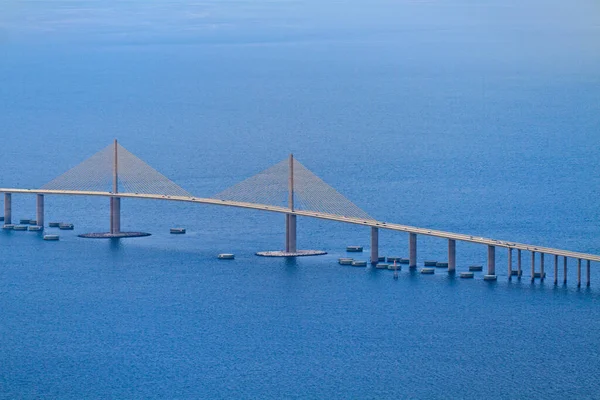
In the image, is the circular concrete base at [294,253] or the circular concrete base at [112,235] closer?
the circular concrete base at [294,253]

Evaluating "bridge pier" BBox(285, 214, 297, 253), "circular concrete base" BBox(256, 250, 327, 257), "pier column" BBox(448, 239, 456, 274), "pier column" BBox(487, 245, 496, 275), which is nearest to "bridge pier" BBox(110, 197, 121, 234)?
"circular concrete base" BBox(256, 250, 327, 257)

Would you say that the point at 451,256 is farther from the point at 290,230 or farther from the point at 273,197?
the point at 273,197

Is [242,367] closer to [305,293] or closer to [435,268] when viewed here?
[305,293]

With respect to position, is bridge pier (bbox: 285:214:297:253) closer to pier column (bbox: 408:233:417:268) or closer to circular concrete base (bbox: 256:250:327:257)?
circular concrete base (bbox: 256:250:327:257)

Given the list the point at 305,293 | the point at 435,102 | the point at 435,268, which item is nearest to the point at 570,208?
the point at 435,268

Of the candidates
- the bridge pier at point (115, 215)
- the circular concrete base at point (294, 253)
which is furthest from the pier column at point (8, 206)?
the circular concrete base at point (294, 253)

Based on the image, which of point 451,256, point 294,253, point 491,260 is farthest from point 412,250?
point 294,253

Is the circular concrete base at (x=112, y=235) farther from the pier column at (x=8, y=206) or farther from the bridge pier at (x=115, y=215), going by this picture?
the pier column at (x=8, y=206)
